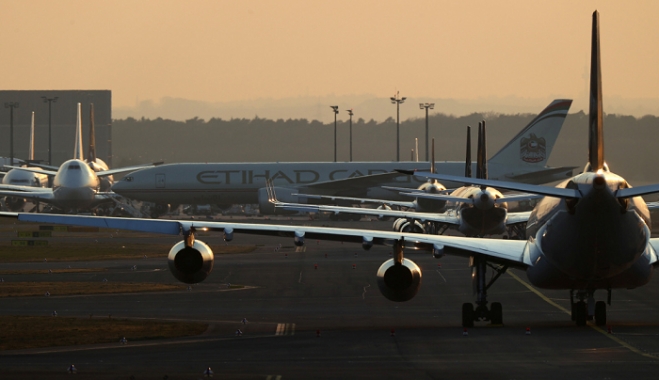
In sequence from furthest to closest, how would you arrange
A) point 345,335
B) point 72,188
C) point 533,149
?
point 72,188, point 533,149, point 345,335

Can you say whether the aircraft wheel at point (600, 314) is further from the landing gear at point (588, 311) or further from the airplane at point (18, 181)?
the airplane at point (18, 181)

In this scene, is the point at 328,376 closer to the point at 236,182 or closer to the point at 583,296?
the point at 583,296

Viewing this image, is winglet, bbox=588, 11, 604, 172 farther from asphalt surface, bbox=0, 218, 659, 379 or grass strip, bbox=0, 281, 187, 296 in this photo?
grass strip, bbox=0, 281, 187, 296

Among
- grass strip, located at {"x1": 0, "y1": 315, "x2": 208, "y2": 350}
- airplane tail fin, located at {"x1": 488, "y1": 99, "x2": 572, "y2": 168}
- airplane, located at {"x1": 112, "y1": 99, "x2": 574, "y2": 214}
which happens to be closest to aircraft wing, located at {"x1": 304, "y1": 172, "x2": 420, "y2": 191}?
airplane, located at {"x1": 112, "y1": 99, "x2": 574, "y2": 214}

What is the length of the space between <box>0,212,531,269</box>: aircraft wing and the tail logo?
63.1 meters

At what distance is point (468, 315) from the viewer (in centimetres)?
2492

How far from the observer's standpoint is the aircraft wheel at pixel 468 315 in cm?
2481

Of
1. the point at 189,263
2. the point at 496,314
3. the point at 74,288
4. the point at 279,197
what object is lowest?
the point at 74,288

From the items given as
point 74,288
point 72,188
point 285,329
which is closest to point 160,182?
point 72,188

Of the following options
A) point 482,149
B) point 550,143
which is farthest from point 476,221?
point 550,143

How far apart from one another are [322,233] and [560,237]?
520 cm

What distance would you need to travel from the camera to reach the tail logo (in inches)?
3406

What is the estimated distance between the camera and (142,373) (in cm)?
1809

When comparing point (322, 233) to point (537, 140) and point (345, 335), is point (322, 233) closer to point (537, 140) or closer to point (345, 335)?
point (345, 335)
